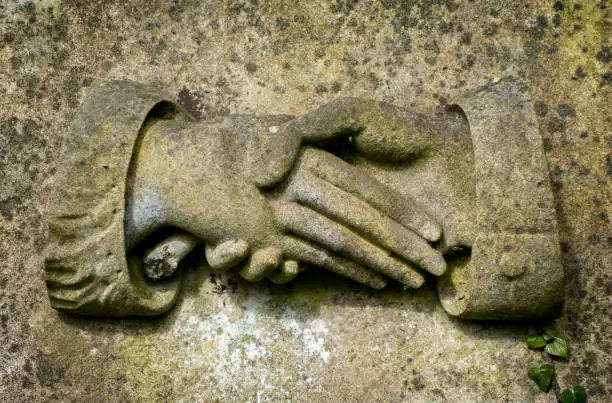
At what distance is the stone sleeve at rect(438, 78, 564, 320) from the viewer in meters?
1.88

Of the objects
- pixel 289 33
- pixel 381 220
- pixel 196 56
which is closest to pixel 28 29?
pixel 196 56

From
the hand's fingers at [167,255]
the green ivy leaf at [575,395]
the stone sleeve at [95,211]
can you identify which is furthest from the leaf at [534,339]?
the stone sleeve at [95,211]

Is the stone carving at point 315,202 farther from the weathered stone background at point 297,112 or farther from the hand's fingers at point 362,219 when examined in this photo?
the weathered stone background at point 297,112

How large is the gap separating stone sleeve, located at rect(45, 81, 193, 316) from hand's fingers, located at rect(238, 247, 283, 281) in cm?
34

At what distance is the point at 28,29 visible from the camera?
2348 mm

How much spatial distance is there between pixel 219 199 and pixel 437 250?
663mm

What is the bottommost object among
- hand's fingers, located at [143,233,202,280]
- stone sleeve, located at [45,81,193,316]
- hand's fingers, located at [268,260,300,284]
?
hand's fingers, located at [268,260,300,284]

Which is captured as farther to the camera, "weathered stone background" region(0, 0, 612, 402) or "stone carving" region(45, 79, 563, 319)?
"weathered stone background" region(0, 0, 612, 402)

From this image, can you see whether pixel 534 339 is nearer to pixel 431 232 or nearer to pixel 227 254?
pixel 431 232

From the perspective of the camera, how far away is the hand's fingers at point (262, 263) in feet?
6.44

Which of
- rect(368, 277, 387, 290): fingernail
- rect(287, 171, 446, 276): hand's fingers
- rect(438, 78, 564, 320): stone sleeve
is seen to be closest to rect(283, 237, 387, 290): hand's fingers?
rect(368, 277, 387, 290): fingernail

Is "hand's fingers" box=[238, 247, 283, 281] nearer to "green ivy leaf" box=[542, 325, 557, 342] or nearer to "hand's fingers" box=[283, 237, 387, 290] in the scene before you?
"hand's fingers" box=[283, 237, 387, 290]

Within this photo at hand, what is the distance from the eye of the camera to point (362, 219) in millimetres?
1950

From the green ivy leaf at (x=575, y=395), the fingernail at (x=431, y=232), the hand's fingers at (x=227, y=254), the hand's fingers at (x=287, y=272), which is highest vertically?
the hand's fingers at (x=227, y=254)
